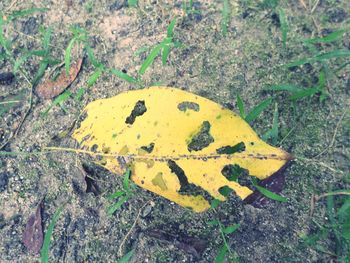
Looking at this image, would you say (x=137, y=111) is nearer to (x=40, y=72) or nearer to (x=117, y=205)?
(x=117, y=205)

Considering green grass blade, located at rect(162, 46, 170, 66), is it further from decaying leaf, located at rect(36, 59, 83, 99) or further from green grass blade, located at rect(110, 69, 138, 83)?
decaying leaf, located at rect(36, 59, 83, 99)

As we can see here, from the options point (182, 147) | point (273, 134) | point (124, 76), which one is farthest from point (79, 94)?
point (273, 134)

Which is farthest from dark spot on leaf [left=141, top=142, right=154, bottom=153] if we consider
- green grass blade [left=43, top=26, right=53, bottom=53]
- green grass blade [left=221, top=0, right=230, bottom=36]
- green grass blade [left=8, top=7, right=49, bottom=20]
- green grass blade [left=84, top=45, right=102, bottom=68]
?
green grass blade [left=8, top=7, right=49, bottom=20]

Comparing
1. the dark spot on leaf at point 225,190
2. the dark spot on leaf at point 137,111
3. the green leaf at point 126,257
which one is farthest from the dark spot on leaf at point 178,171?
the green leaf at point 126,257

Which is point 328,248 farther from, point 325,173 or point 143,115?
point 143,115

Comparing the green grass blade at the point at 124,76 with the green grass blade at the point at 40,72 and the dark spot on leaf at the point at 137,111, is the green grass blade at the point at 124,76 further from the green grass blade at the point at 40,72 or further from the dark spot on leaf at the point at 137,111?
the green grass blade at the point at 40,72

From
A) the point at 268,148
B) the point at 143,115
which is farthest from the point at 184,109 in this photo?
the point at 268,148
